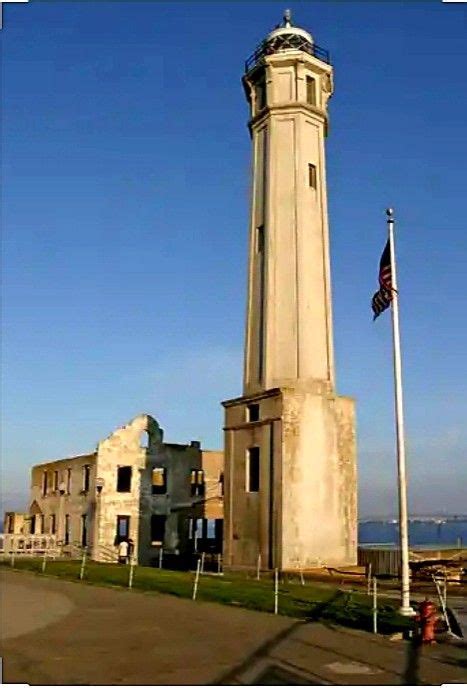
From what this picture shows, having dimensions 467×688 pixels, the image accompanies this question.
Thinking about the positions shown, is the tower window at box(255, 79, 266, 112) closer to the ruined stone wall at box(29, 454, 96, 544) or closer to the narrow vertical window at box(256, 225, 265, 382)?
the narrow vertical window at box(256, 225, 265, 382)

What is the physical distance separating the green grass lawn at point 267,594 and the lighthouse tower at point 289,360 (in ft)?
8.67

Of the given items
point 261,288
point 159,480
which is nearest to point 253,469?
point 261,288

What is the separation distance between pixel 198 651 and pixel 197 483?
34164 millimetres

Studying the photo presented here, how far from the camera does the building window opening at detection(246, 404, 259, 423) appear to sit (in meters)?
32.4

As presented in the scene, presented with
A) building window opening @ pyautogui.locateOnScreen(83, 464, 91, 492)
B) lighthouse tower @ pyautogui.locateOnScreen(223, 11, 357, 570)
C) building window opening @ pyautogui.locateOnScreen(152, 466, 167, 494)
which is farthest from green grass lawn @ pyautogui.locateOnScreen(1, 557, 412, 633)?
building window opening @ pyautogui.locateOnScreen(152, 466, 167, 494)

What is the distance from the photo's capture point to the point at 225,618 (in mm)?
18719

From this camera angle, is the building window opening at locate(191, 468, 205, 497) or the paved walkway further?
the building window opening at locate(191, 468, 205, 497)

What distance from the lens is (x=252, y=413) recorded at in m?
32.6

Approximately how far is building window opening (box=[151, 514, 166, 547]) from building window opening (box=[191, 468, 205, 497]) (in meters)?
2.88

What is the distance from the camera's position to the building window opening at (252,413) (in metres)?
32.4

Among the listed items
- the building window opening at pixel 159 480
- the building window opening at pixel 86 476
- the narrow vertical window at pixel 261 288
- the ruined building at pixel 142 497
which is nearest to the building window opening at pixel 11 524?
the ruined building at pixel 142 497

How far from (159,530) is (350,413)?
714 inches

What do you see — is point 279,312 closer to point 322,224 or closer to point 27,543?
point 322,224

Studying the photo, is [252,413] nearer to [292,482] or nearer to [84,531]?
[292,482]
